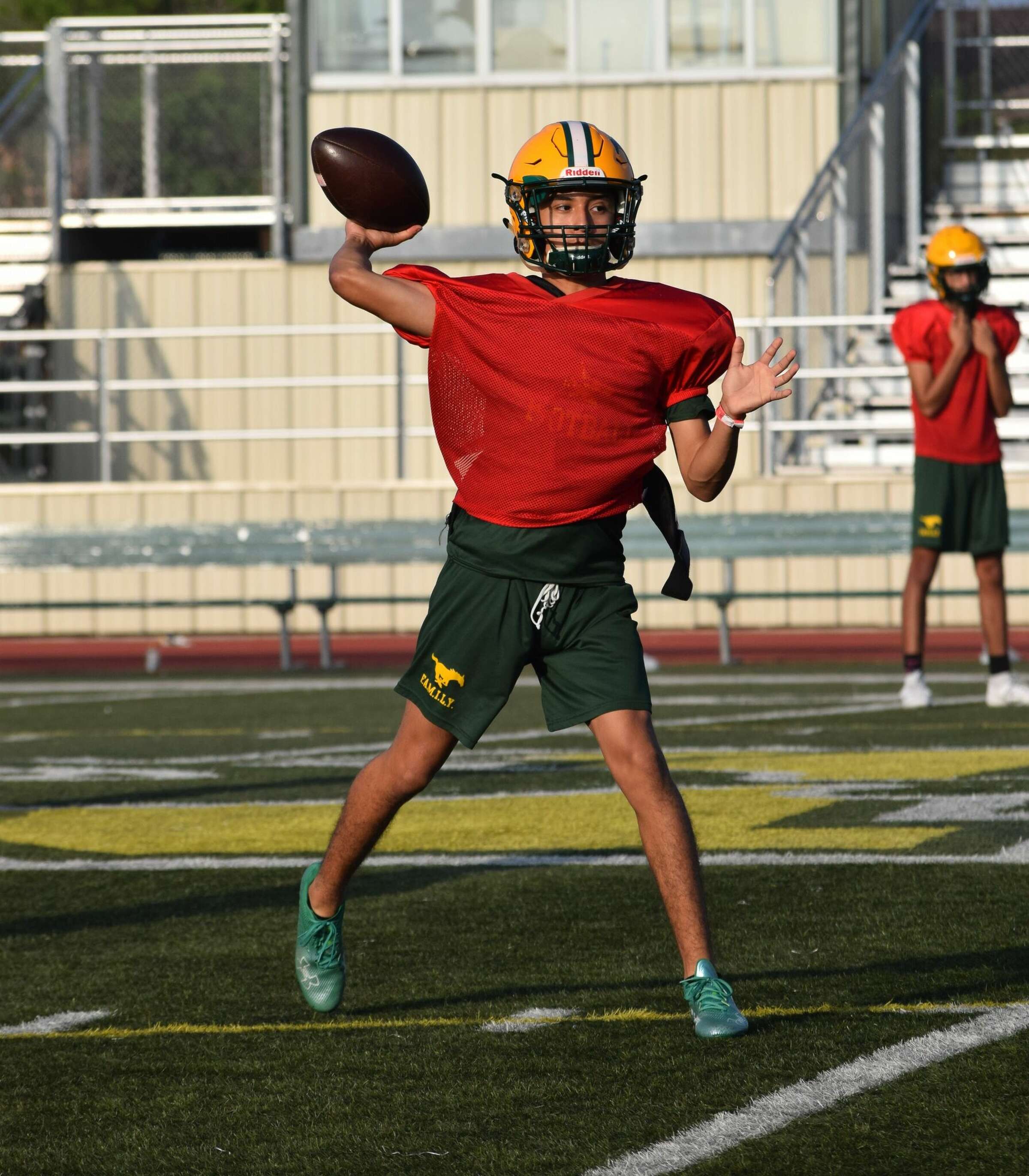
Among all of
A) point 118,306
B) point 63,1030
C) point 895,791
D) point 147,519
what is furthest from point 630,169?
point 118,306

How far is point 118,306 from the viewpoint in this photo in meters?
19.8

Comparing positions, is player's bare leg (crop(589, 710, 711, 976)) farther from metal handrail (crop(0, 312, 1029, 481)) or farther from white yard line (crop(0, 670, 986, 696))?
metal handrail (crop(0, 312, 1029, 481))

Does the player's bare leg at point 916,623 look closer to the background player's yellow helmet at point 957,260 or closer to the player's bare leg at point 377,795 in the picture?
the background player's yellow helmet at point 957,260

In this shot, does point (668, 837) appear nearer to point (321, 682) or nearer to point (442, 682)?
point (442, 682)

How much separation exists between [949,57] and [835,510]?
7688mm

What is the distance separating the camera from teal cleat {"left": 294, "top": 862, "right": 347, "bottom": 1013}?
4.28m

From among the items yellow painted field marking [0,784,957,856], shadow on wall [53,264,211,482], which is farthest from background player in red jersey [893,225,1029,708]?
shadow on wall [53,264,211,482]

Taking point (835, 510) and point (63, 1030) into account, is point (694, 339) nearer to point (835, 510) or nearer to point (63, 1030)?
point (63, 1030)

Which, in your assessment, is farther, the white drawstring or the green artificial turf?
the white drawstring

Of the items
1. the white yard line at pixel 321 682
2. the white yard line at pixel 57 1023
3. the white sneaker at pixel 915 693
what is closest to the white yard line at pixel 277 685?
the white yard line at pixel 321 682

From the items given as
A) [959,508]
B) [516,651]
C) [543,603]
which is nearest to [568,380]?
[543,603]

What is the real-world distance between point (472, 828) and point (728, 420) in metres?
2.89

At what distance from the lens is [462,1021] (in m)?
4.18

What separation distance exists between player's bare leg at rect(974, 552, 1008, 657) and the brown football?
5664 millimetres
